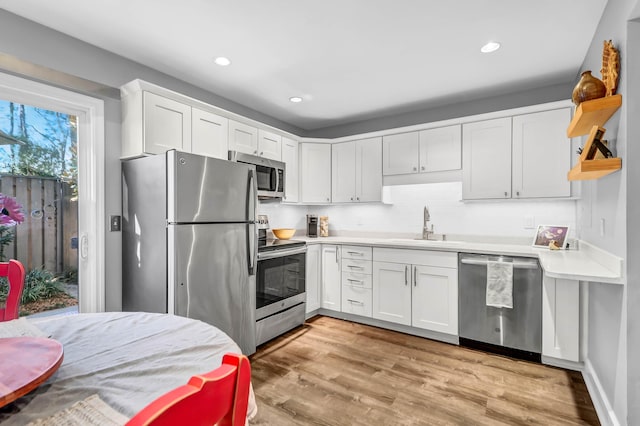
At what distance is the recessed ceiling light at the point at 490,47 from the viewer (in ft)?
8.00

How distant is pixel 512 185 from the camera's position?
315cm

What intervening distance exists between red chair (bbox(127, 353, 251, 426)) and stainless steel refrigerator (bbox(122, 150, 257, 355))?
6.40 feet

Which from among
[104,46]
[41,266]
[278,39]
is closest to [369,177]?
[278,39]

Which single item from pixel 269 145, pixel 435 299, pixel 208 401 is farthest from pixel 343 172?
pixel 208 401

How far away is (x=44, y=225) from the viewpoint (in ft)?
7.63

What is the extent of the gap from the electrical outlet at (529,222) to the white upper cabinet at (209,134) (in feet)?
10.2

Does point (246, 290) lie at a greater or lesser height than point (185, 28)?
lesser

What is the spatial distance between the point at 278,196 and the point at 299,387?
2.01 meters

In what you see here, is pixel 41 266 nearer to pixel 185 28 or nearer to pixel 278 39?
pixel 185 28

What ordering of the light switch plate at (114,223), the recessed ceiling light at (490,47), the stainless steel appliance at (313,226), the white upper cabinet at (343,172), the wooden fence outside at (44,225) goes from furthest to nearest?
the stainless steel appliance at (313,226)
the white upper cabinet at (343,172)
the light switch plate at (114,223)
the recessed ceiling light at (490,47)
the wooden fence outside at (44,225)

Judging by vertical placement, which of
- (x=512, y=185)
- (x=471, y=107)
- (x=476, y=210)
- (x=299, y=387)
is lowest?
(x=299, y=387)

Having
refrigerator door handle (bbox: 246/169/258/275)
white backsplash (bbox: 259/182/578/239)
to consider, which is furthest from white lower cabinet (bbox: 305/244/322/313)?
refrigerator door handle (bbox: 246/169/258/275)

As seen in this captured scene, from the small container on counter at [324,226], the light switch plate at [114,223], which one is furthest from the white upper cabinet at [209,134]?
the small container on counter at [324,226]

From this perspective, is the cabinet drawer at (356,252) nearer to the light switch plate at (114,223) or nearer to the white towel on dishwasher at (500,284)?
the white towel on dishwasher at (500,284)
